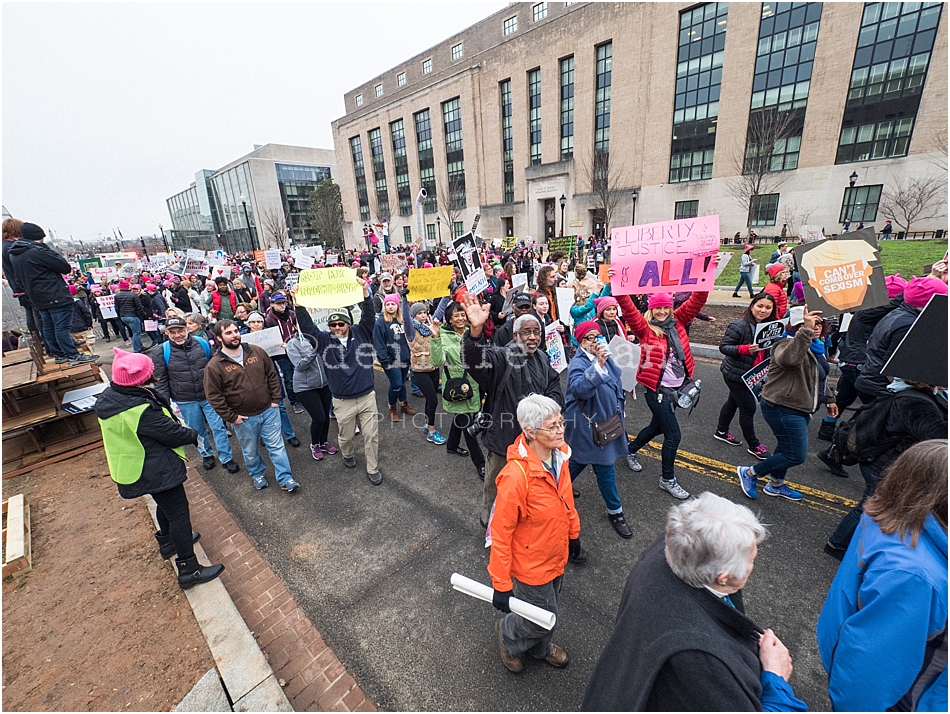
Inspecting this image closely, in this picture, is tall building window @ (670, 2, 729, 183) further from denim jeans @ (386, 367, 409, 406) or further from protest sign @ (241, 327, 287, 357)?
protest sign @ (241, 327, 287, 357)

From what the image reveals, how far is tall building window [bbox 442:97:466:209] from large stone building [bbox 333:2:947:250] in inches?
7.0

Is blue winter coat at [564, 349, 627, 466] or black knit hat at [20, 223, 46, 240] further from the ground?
black knit hat at [20, 223, 46, 240]

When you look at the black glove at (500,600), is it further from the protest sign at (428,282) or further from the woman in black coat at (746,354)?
the protest sign at (428,282)

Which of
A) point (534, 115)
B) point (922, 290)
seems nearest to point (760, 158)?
point (534, 115)

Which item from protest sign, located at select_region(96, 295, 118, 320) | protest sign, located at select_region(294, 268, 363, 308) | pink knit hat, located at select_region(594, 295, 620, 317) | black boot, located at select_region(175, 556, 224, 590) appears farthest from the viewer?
protest sign, located at select_region(96, 295, 118, 320)

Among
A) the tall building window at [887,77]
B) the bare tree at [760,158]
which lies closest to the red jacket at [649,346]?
the bare tree at [760,158]

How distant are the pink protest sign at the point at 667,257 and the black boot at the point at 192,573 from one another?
16.3ft

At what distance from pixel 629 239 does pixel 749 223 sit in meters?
34.5

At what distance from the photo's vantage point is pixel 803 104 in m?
28.7

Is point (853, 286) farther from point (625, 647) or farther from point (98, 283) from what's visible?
point (98, 283)

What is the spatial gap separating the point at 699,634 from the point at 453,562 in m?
2.70

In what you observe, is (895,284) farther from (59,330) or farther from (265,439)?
(59,330)

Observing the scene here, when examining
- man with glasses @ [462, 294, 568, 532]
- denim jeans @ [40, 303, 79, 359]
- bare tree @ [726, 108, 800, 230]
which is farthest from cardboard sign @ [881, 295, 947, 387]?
bare tree @ [726, 108, 800, 230]

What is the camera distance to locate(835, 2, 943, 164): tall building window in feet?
82.4
